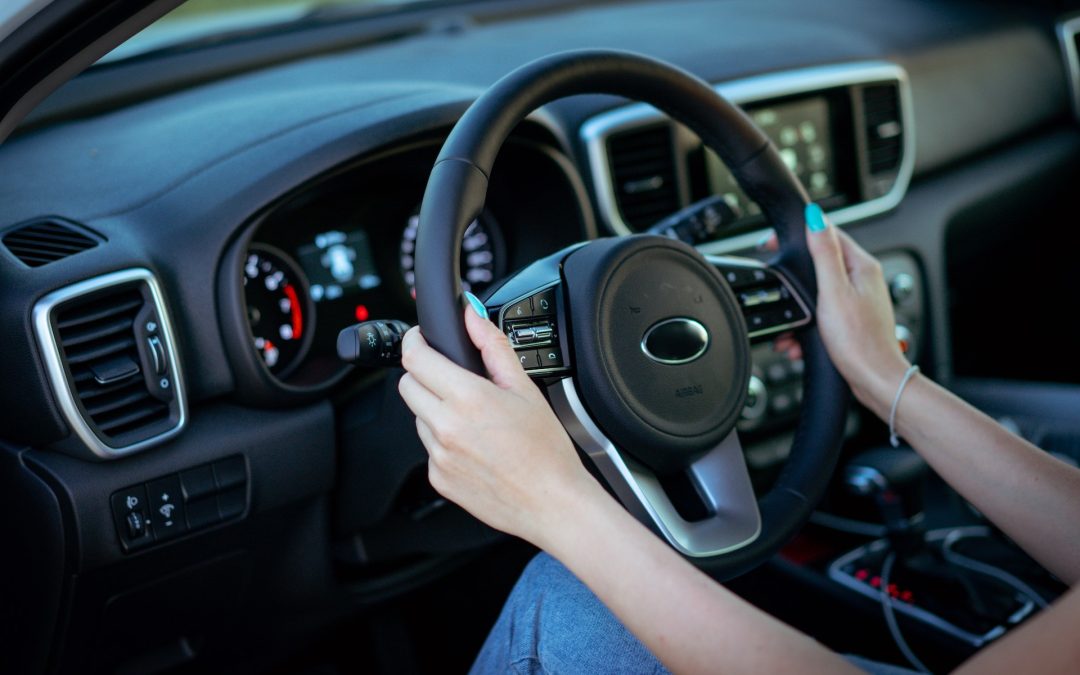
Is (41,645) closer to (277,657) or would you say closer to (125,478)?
(125,478)

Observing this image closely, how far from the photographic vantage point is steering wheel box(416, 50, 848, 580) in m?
1.10

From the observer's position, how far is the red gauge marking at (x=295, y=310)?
1611 mm

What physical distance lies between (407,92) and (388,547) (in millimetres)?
719

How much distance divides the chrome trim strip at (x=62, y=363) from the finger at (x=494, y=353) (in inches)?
21.2

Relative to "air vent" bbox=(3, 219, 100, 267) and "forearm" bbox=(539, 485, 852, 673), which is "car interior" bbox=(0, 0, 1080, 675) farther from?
"forearm" bbox=(539, 485, 852, 673)

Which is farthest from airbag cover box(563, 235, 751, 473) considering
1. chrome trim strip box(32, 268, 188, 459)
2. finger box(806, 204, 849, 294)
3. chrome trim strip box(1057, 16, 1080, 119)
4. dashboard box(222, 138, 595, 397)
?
chrome trim strip box(1057, 16, 1080, 119)

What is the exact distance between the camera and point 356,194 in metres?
1.67

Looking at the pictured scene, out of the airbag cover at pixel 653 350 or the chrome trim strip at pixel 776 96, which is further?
the chrome trim strip at pixel 776 96

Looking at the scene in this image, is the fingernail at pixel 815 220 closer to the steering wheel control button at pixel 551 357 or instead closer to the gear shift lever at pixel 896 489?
the steering wheel control button at pixel 551 357

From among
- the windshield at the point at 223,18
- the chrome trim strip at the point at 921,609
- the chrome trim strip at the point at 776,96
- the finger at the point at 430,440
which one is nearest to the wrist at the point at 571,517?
the finger at the point at 430,440

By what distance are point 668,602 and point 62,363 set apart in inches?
31.3

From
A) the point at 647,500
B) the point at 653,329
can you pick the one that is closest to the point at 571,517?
the point at 647,500

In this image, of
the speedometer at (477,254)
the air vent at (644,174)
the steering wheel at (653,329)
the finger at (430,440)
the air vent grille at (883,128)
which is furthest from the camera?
the air vent grille at (883,128)

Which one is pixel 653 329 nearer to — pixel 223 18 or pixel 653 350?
pixel 653 350
